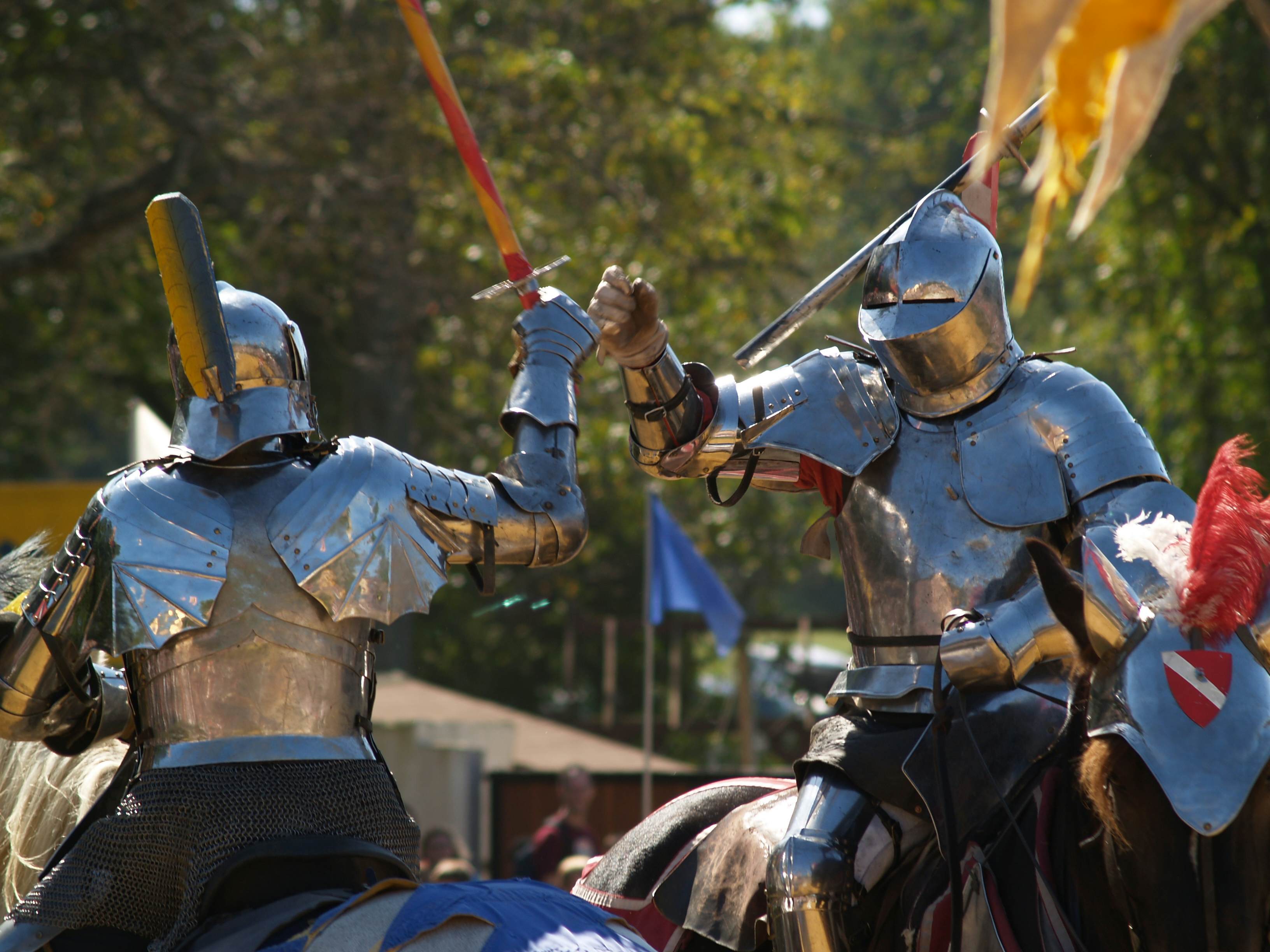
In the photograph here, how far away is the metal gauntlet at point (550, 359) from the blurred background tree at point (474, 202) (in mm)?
7208

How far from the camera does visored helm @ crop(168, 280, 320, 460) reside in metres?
3.08

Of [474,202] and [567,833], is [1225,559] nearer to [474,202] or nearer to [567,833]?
[567,833]

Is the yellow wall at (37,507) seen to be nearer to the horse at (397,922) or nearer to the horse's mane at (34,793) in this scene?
the horse's mane at (34,793)

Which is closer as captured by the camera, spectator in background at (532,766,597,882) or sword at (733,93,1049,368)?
sword at (733,93,1049,368)

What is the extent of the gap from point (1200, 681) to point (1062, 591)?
0.90 ft

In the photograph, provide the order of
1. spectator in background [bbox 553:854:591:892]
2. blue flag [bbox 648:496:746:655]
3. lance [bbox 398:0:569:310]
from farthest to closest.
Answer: blue flag [bbox 648:496:746:655] < spectator in background [bbox 553:854:591:892] < lance [bbox 398:0:569:310]

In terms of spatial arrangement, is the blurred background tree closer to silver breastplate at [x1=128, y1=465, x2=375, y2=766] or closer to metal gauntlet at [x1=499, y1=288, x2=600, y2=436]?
metal gauntlet at [x1=499, y1=288, x2=600, y2=436]

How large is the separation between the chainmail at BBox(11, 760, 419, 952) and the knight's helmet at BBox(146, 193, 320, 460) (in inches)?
25.6

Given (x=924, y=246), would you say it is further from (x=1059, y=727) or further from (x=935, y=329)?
(x=1059, y=727)

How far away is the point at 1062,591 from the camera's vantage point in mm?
2730

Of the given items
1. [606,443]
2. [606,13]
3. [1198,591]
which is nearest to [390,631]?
[606,443]

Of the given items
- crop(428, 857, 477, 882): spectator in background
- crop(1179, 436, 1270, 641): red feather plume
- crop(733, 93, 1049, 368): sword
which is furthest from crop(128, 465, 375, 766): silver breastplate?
crop(428, 857, 477, 882): spectator in background

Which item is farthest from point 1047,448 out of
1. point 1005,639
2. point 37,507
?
point 37,507

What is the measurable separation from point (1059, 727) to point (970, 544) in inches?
18.5
